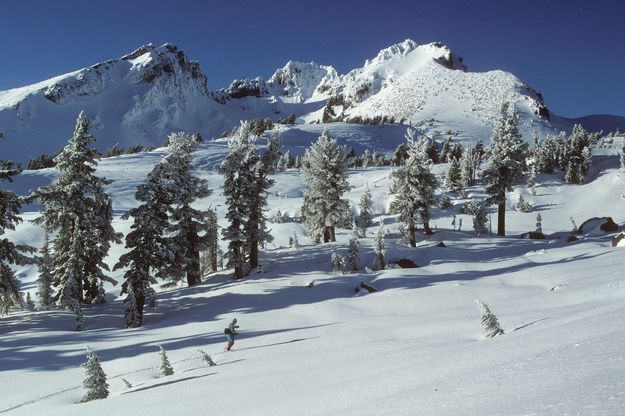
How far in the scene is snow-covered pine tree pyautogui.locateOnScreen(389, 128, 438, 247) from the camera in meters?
37.8

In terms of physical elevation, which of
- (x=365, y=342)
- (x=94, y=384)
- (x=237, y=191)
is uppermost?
(x=237, y=191)

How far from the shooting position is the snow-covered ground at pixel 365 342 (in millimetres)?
4980

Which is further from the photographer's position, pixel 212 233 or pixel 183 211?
pixel 212 233

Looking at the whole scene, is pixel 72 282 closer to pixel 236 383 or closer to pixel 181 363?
pixel 181 363

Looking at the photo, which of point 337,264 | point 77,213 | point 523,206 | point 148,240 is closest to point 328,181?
point 337,264

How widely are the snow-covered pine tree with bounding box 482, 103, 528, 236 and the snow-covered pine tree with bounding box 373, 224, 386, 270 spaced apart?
16.5 m

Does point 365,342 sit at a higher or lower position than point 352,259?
lower

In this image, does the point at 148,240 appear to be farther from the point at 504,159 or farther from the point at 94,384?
the point at 504,159

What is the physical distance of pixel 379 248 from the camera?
102 feet

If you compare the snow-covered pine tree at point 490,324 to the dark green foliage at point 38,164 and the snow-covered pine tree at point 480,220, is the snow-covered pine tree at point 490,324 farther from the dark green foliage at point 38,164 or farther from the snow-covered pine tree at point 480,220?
the dark green foliage at point 38,164

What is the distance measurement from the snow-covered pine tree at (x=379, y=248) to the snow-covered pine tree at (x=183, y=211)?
13003 millimetres

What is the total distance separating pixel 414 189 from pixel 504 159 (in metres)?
10.4

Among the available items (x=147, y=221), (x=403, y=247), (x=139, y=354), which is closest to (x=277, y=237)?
(x=403, y=247)

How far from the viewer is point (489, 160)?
137ft
